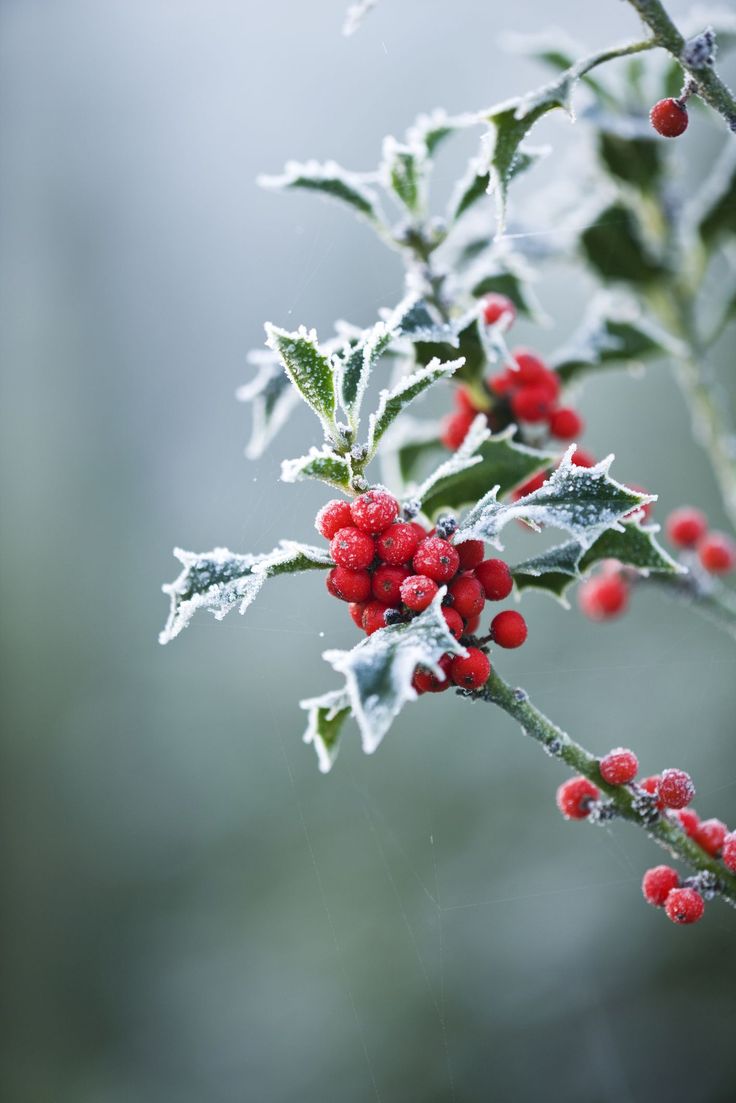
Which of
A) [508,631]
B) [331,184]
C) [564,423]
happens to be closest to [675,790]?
[508,631]

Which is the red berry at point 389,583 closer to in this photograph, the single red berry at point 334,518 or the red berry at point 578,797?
the single red berry at point 334,518

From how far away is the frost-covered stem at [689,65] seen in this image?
91cm

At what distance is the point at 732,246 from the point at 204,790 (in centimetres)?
331

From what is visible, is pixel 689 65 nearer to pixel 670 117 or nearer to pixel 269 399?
pixel 670 117

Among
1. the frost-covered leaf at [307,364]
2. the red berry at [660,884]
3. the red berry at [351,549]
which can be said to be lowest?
the red berry at [660,884]

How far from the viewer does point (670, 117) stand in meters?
0.97

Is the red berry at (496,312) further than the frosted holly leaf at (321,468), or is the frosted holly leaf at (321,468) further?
the red berry at (496,312)

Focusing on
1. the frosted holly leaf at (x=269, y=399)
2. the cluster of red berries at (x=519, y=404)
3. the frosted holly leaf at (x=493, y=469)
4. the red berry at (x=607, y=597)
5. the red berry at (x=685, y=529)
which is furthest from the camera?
the red berry at (x=685, y=529)

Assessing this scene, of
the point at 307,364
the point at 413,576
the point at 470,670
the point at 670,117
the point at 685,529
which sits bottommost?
the point at 470,670

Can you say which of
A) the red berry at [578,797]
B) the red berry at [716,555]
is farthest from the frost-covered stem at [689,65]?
the red berry at [716,555]

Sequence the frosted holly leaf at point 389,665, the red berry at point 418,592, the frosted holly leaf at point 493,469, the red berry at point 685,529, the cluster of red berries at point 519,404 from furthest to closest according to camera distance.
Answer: the red berry at point 685,529, the cluster of red berries at point 519,404, the frosted holly leaf at point 493,469, the red berry at point 418,592, the frosted holly leaf at point 389,665

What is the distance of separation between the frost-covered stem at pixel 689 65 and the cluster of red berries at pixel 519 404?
1.81 feet

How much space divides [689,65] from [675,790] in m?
0.74

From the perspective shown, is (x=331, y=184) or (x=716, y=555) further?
(x=716, y=555)
